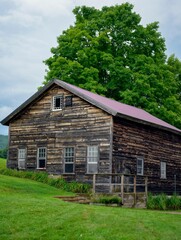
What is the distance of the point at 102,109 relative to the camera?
86.3 ft

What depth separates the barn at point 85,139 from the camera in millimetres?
26516

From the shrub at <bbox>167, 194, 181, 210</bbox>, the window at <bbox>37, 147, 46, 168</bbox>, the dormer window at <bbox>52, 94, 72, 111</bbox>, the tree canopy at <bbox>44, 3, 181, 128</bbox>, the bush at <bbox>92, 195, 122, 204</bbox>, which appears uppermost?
the tree canopy at <bbox>44, 3, 181, 128</bbox>

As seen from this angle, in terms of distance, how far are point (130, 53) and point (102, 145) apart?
19.0 metres

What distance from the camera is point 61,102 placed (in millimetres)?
29094

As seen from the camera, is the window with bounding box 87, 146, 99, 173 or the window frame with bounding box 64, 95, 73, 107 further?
the window frame with bounding box 64, 95, 73, 107

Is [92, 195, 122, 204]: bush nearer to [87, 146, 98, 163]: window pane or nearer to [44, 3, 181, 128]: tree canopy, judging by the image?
[87, 146, 98, 163]: window pane

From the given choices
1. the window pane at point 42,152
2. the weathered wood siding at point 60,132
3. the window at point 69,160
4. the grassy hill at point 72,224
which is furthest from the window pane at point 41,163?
the grassy hill at point 72,224

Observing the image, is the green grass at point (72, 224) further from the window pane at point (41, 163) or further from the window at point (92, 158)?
the window pane at point (41, 163)

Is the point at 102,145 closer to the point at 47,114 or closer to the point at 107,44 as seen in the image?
the point at 47,114

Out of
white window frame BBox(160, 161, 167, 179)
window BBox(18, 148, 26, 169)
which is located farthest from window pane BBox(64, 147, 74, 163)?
white window frame BBox(160, 161, 167, 179)

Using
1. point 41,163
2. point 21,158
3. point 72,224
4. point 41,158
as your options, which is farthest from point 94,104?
point 72,224

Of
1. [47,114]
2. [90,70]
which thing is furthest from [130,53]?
[47,114]

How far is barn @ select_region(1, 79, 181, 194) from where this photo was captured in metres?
26.5

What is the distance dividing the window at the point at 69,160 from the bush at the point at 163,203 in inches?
239
